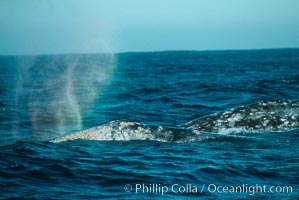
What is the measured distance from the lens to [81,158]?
33.1 ft

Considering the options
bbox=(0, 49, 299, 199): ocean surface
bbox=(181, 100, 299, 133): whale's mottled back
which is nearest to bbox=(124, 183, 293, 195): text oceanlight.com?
bbox=(0, 49, 299, 199): ocean surface

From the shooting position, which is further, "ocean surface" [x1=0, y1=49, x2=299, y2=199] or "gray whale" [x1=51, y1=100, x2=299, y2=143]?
"gray whale" [x1=51, y1=100, x2=299, y2=143]

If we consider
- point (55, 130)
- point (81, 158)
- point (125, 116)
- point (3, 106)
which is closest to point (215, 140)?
point (81, 158)

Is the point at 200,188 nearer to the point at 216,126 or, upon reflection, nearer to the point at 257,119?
the point at 216,126

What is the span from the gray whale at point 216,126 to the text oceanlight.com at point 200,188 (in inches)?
151

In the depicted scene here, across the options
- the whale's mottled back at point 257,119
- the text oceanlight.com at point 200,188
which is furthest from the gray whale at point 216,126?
the text oceanlight.com at point 200,188

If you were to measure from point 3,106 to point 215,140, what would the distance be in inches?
470

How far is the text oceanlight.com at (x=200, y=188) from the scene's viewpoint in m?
7.63

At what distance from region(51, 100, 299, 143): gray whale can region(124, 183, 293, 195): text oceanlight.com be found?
3840 mm

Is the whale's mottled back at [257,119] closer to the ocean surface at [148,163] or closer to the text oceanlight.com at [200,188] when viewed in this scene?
the ocean surface at [148,163]

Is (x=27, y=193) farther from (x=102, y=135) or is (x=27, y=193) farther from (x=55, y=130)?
(x=55, y=130)

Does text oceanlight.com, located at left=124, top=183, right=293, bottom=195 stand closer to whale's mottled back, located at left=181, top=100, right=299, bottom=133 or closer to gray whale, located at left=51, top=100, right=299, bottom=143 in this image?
gray whale, located at left=51, top=100, right=299, bottom=143

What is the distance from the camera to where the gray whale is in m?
11.9

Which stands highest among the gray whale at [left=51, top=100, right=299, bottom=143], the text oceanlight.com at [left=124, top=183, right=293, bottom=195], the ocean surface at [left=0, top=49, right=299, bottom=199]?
the gray whale at [left=51, top=100, right=299, bottom=143]
